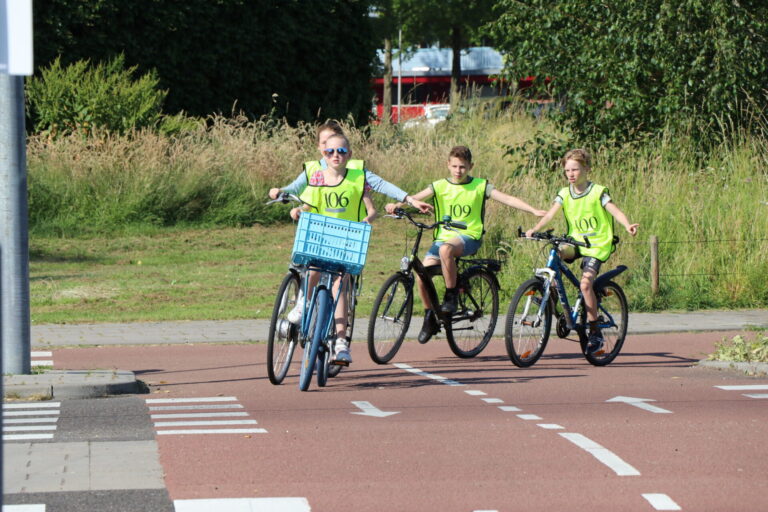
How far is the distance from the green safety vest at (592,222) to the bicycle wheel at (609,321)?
34 cm

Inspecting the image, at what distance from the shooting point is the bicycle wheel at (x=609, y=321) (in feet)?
32.3

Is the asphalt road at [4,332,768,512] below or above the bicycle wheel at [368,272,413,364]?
below

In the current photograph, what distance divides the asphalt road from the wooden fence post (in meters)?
3.96

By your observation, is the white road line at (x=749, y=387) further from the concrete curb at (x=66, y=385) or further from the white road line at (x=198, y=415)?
the concrete curb at (x=66, y=385)

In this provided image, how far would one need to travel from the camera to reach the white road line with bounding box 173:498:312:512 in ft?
17.0

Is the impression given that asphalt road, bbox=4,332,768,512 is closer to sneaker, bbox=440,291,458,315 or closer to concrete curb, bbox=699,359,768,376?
concrete curb, bbox=699,359,768,376

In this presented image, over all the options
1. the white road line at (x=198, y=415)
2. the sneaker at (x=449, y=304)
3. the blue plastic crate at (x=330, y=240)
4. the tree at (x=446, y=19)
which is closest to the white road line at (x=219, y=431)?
the white road line at (x=198, y=415)

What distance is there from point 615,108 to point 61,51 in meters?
14.0

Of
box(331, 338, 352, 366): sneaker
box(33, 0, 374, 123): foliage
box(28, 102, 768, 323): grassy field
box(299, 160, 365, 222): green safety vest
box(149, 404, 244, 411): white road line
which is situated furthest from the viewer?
box(33, 0, 374, 123): foliage

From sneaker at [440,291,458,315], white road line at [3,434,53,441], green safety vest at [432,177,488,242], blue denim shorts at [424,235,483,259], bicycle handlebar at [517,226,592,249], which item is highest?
green safety vest at [432,177,488,242]

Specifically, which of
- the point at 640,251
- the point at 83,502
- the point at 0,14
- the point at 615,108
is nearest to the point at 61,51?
the point at 615,108

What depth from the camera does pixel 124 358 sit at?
34.0 feet

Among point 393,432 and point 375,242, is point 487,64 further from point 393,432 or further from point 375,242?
point 393,432

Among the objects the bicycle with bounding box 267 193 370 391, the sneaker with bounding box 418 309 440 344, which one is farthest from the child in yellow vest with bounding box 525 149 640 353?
the bicycle with bounding box 267 193 370 391
